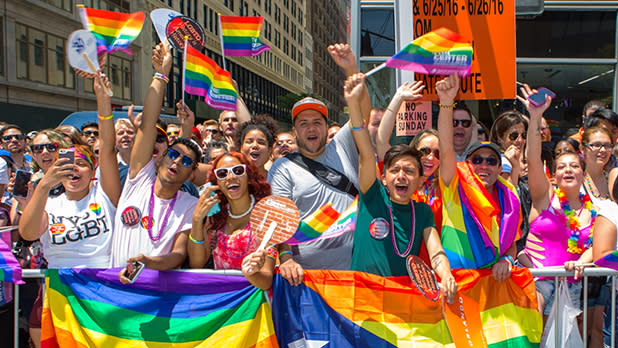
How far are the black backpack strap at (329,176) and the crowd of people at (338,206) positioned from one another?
0.01 m

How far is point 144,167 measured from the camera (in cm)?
352

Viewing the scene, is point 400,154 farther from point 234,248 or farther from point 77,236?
point 77,236

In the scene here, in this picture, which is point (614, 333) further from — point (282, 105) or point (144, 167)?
point (282, 105)

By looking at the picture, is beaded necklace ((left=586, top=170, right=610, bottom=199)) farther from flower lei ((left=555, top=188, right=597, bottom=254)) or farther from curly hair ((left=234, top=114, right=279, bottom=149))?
curly hair ((left=234, top=114, right=279, bottom=149))

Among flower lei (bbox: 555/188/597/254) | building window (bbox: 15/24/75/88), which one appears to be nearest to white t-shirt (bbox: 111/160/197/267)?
flower lei (bbox: 555/188/597/254)

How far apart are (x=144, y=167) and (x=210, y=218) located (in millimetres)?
690

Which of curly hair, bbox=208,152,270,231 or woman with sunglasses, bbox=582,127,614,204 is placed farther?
woman with sunglasses, bbox=582,127,614,204

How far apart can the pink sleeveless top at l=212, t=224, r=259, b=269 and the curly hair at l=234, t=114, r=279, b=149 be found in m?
1.50

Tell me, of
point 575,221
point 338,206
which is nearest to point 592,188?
point 575,221

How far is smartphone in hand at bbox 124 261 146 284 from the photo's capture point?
3002mm

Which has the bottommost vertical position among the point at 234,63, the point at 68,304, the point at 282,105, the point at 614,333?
the point at 614,333

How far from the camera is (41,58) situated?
22594mm

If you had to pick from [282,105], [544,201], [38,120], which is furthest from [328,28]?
[544,201]

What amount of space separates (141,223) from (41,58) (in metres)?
23.0
